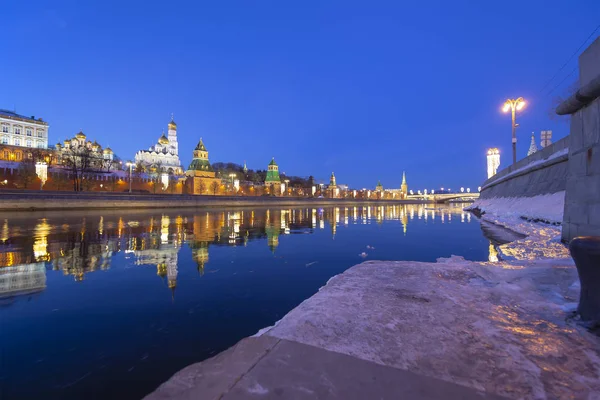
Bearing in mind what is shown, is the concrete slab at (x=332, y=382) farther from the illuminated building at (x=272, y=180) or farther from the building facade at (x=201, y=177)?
Result: the illuminated building at (x=272, y=180)

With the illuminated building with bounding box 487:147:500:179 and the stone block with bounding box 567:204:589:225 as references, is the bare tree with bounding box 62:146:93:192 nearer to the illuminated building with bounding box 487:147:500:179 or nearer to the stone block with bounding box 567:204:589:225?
the stone block with bounding box 567:204:589:225

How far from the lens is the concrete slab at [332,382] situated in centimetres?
199

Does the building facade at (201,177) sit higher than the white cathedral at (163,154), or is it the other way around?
the white cathedral at (163,154)

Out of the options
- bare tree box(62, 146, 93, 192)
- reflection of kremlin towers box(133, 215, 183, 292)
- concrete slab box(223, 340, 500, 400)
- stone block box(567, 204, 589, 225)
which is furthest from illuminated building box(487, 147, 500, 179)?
bare tree box(62, 146, 93, 192)

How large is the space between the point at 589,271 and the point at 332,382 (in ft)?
10.1

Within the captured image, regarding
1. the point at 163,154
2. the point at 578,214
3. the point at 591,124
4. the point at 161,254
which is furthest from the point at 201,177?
the point at 591,124

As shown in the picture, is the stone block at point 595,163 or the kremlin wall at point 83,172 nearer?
the stone block at point 595,163

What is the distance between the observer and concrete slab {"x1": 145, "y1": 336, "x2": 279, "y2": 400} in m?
2.05

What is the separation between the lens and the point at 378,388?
2064 mm

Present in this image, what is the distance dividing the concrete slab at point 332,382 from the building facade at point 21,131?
11669cm

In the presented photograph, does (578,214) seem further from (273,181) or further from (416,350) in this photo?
(273,181)

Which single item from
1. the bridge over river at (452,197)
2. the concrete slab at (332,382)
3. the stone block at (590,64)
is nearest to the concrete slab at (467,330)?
the concrete slab at (332,382)

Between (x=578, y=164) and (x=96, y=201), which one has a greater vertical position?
(x=578, y=164)

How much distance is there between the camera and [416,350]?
2676mm
